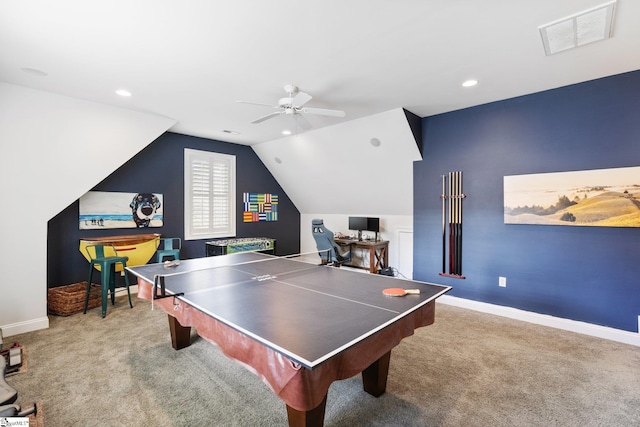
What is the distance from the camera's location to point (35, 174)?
11.1 ft

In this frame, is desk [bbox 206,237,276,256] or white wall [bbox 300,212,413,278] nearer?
desk [bbox 206,237,276,256]

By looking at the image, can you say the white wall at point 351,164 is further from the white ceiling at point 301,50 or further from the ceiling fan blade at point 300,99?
the ceiling fan blade at point 300,99

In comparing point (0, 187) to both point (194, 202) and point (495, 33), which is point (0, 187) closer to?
point (194, 202)

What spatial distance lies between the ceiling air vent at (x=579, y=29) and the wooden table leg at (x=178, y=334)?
392cm

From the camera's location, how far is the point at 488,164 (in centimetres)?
391

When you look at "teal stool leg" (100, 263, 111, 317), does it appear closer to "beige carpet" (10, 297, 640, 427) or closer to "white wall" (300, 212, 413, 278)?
"beige carpet" (10, 297, 640, 427)

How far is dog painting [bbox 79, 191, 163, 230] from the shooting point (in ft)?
14.2

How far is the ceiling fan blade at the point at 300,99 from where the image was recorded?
290cm

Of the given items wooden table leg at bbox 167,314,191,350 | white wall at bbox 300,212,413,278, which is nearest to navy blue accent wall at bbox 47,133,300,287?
white wall at bbox 300,212,413,278

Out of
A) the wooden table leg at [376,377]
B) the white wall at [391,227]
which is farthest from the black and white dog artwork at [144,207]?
the wooden table leg at [376,377]

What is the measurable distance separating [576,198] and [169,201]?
5753 millimetres

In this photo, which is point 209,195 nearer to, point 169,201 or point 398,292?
point 169,201

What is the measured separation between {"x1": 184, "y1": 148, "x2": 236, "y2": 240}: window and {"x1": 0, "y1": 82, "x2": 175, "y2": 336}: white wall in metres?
1.68

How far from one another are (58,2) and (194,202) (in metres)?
3.81
